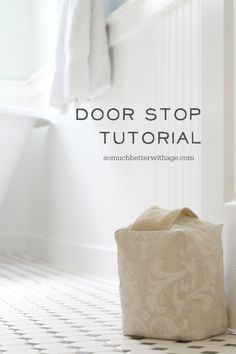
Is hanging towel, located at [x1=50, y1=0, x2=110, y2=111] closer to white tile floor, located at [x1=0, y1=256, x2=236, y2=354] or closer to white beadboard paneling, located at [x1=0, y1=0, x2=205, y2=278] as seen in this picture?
white beadboard paneling, located at [x1=0, y1=0, x2=205, y2=278]

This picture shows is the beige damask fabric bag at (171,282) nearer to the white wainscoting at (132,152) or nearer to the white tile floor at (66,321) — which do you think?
the white tile floor at (66,321)

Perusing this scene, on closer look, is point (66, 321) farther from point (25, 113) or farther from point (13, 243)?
point (13, 243)

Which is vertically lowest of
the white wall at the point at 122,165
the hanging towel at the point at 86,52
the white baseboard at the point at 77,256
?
the white baseboard at the point at 77,256

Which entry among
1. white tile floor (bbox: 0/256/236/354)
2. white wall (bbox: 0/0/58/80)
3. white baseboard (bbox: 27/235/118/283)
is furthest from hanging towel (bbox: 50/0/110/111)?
white wall (bbox: 0/0/58/80)

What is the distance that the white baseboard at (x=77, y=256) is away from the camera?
2.62 m

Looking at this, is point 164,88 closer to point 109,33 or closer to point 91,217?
point 109,33

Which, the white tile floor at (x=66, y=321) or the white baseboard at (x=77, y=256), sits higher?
the white baseboard at (x=77, y=256)

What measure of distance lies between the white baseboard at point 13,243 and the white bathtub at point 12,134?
15.7 inches

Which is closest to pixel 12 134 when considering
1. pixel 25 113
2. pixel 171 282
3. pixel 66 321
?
pixel 25 113

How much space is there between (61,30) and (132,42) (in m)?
0.51

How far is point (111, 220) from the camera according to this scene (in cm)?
265

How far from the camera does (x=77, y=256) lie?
2980 millimetres

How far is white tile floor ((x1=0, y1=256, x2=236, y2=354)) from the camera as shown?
1411 millimetres

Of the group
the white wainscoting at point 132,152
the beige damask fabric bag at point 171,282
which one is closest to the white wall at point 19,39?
the white wainscoting at point 132,152
